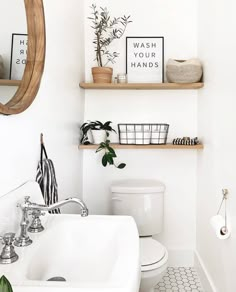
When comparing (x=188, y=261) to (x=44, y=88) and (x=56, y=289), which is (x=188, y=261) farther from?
(x=56, y=289)

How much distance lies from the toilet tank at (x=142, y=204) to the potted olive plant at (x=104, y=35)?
31.2 inches

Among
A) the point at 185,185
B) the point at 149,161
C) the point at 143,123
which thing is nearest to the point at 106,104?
the point at 143,123

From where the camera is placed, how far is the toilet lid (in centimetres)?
158

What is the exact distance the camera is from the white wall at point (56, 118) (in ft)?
3.44

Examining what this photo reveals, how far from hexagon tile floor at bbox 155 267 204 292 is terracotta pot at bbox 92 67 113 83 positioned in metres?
1.49

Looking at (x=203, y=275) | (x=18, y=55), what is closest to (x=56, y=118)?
(x=18, y=55)

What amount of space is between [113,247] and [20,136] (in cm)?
53

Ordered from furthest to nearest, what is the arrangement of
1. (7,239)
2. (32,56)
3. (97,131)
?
(97,131) → (32,56) → (7,239)

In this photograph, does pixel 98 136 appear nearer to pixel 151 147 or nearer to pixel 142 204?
pixel 151 147

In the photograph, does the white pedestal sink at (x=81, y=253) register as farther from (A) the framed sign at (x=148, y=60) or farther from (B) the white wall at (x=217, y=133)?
(A) the framed sign at (x=148, y=60)

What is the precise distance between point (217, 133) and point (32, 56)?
110 cm

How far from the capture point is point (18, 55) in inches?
41.9

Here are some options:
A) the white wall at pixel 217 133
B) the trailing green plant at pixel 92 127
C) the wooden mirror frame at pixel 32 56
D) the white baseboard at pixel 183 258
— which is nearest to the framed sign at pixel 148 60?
the white wall at pixel 217 133

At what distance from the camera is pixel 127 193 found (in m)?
1.98
